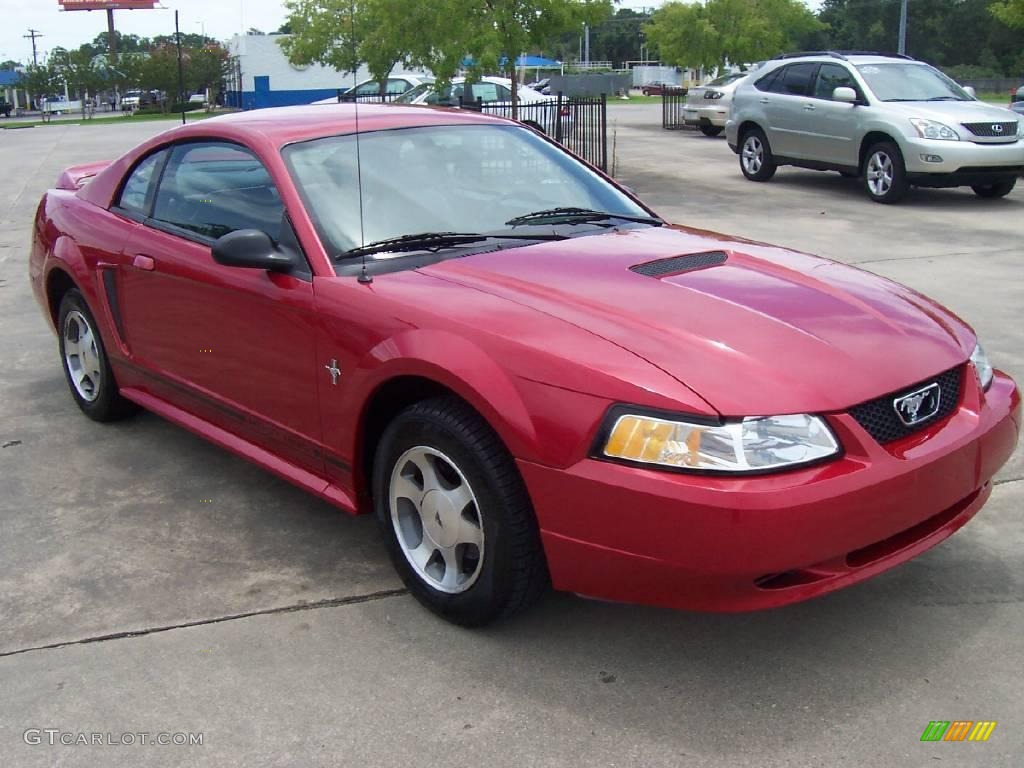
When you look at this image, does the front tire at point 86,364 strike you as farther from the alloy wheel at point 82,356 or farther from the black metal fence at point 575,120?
the black metal fence at point 575,120

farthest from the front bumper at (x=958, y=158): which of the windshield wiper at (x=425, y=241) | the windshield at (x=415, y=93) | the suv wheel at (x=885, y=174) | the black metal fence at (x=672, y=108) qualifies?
the black metal fence at (x=672, y=108)

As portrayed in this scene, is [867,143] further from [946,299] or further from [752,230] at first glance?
[946,299]

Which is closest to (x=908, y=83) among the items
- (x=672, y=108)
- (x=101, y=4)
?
(x=672, y=108)

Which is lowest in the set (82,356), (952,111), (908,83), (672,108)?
(82,356)

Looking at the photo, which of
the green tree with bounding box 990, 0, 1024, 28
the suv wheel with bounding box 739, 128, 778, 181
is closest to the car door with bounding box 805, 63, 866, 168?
the suv wheel with bounding box 739, 128, 778, 181

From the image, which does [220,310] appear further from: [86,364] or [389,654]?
[86,364]

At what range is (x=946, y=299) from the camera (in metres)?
7.72

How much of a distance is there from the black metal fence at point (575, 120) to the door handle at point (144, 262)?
11.3m

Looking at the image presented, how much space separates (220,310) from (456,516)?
1379 millimetres

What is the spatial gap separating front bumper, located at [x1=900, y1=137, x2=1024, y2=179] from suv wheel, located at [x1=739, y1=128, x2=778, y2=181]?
287cm

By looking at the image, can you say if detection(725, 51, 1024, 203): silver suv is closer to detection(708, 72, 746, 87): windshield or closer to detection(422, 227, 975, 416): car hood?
detection(708, 72, 746, 87): windshield

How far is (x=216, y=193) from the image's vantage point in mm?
4258

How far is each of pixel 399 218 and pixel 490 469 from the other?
3.90 feet

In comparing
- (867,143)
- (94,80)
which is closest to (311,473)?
(867,143)
